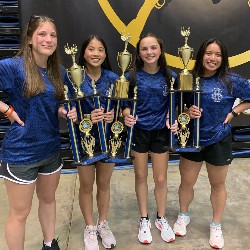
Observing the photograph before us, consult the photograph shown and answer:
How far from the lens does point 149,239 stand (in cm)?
237

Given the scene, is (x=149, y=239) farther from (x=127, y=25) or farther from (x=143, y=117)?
(x=127, y=25)

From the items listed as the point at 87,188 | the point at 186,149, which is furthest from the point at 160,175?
the point at 87,188

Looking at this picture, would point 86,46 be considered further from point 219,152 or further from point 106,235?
point 106,235

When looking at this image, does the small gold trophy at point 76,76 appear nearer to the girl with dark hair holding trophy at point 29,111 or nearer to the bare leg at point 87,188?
the girl with dark hair holding trophy at point 29,111

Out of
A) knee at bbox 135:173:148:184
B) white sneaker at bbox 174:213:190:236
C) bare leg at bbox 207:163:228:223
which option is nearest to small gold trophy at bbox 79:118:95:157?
knee at bbox 135:173:148:184

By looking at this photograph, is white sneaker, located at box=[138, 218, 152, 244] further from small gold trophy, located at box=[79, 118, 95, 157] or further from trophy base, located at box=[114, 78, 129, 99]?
trophy base, located at box=[114, 78, 129, 99]

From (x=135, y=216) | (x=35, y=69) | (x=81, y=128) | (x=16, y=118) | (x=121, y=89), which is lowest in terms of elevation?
(x=135, y=216)

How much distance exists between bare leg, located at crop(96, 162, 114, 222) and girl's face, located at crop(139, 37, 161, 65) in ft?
2.38

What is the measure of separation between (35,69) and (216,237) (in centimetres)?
168

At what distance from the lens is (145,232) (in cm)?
239

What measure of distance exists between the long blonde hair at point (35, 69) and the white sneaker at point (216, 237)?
1.46m

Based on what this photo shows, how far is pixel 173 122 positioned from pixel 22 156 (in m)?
0.97

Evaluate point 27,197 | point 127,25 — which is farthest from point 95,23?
point 27,197

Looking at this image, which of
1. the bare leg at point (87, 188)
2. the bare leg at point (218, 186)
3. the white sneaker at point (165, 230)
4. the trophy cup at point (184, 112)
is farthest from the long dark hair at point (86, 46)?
the white sneaker at point (165, 230)
